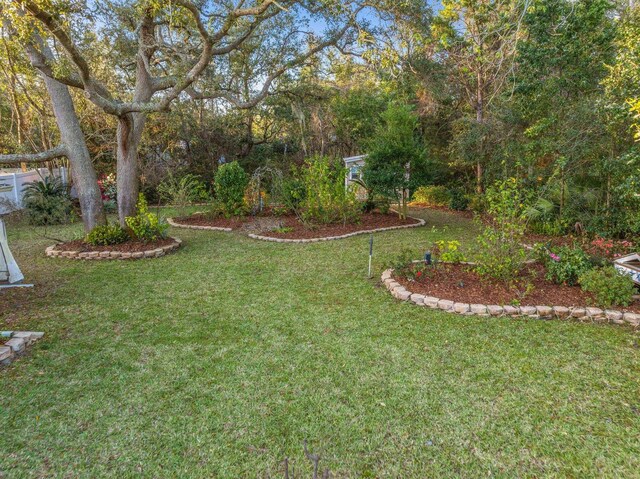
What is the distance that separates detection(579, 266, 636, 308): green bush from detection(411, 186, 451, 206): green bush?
8.58 meters

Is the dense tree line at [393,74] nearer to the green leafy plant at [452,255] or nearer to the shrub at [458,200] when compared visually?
the shrub at [458,200]

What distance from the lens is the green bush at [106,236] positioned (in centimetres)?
641

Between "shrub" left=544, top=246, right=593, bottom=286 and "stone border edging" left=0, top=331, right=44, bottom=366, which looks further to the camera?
"shrub" left=544, top=246, right=593, bottom=286

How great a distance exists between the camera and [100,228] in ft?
21.3

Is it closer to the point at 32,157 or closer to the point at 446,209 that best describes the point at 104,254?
the point at 32,157

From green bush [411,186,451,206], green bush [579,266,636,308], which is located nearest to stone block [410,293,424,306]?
green bush [579,266,636,308]

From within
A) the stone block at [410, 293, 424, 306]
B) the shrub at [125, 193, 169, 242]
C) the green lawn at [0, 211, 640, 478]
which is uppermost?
the shrub at [125, 193, 169, 242]

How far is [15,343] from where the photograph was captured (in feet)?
10.1

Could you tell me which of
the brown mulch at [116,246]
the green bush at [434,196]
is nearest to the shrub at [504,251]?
the brown mulch at [116,246]

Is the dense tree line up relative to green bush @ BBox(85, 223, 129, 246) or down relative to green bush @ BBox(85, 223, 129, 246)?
up

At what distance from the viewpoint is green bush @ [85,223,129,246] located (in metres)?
6.41

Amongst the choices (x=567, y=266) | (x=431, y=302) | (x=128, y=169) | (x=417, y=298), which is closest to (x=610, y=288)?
(x=567, y=266)

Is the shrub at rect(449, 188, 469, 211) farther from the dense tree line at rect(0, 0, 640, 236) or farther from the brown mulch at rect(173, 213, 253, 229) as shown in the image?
the brown mulch at rect(173, 213, 253, 229)

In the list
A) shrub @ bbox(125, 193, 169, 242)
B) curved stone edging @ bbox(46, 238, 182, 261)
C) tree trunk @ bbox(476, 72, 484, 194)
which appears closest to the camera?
curved stone edging @ bbox(46, 238, 182, 261)
